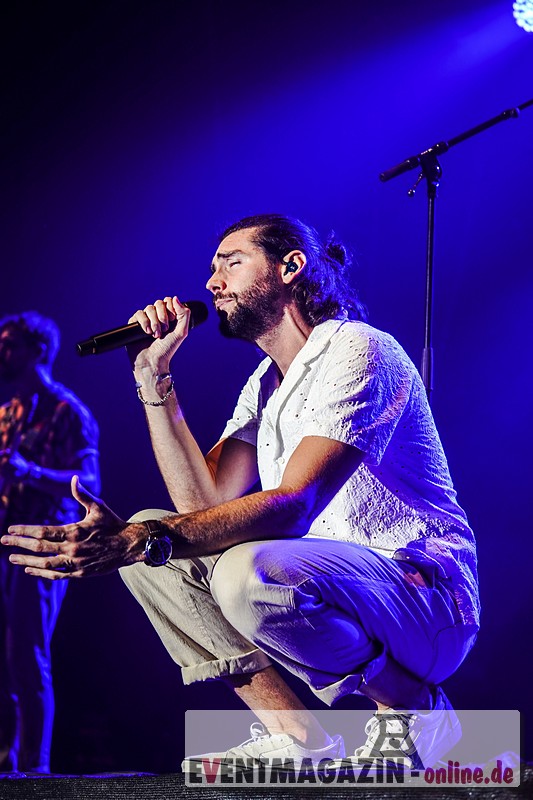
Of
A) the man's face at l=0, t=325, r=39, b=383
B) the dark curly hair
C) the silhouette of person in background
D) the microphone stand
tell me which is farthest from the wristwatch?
the man's face at l=0, t=325, r=39, b=383

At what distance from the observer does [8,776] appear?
176 cm

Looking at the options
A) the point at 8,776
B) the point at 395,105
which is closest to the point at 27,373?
the point at 395,105

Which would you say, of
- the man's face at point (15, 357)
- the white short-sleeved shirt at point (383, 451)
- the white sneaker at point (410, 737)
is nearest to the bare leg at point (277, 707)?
the white sneaker at point (410, 737)

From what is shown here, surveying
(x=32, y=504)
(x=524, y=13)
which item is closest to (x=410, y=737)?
(x=32, y=504)

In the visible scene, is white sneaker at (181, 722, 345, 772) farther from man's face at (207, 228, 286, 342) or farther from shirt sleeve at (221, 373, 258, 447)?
man's face at (207, 228, 286, 342)

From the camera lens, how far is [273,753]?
1.82 metres

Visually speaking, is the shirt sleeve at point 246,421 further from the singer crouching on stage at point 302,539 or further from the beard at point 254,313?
the beard at point 254,313

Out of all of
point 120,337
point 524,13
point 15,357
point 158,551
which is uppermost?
point 524,13

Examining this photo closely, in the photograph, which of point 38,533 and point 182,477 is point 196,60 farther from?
point 38,533

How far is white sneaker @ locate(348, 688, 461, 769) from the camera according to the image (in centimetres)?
172

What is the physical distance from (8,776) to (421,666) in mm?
869

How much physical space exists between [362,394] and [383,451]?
134 millimetres

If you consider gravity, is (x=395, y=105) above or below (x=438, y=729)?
above

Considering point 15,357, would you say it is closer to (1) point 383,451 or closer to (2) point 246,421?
(2) point 246,421
